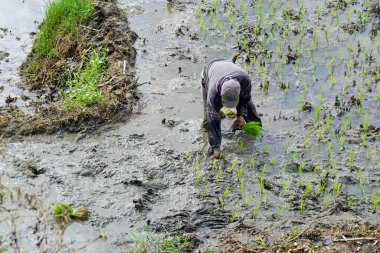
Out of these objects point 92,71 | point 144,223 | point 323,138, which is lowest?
point 144,223

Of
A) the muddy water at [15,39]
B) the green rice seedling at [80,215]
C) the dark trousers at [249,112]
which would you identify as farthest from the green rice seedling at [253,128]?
the muddy water at [15,39]

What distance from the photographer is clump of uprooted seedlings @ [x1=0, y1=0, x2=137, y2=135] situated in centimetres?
708

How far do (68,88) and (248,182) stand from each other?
9.62ft

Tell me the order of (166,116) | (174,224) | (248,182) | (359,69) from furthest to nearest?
(359,69) < (166,116) < (248,182) < (174,224)

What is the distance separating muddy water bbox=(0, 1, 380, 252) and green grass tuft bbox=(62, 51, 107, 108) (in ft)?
1.49

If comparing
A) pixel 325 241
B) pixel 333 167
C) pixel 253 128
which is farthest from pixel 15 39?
pixel 325 241

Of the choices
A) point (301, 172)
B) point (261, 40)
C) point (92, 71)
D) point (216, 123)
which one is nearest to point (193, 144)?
point (216, 123)

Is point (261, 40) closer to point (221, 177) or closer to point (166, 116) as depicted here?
point (166, 116)

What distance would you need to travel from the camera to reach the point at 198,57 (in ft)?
27.5

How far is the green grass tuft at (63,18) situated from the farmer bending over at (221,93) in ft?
9.69

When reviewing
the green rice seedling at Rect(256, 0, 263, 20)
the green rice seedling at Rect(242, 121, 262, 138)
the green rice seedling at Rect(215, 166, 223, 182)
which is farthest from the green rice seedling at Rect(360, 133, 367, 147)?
the green rice seedling at Rect(256, 0, 263, 20)

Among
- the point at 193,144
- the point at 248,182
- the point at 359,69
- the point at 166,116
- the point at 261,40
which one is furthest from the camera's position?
the point at 261,40

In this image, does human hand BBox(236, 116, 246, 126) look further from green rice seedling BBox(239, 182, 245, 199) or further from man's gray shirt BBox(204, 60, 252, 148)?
green rice seedling BBox(239, 182, 245, 199)

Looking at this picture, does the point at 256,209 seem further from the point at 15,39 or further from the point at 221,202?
the point at 15,39
